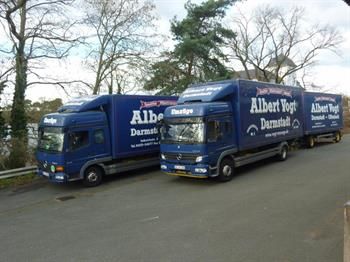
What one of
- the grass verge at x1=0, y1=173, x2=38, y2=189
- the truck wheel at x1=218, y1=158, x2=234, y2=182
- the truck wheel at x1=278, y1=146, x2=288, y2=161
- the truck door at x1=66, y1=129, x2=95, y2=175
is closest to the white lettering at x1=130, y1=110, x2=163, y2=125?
the truck door at x1=66, y1=129, x2=95, y2=175

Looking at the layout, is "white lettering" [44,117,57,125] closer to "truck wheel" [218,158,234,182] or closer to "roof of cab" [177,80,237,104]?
"roof of cab" [177,80,237,104]

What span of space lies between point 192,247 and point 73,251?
2.11 metres

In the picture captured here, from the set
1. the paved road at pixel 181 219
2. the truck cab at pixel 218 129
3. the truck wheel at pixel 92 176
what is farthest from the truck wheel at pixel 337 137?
the truck wheel at pixel 92 176

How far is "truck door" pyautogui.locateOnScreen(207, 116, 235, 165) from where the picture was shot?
37.0 ft

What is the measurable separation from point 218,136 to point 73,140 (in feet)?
16.5

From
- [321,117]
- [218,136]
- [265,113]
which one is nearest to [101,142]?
[218,136]

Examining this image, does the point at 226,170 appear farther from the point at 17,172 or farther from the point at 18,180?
the point at 17,172

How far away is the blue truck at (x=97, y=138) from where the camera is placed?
11453 millimetres

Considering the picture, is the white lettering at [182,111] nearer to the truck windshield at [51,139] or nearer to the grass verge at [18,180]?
the truck windshield at [51,139]

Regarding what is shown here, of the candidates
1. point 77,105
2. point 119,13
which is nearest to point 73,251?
point 77,105

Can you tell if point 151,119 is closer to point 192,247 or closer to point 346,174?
point 346,174

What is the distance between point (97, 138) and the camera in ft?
40.5

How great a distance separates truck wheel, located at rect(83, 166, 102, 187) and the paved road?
338 millimetres

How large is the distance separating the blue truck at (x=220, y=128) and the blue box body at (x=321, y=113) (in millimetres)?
5820
